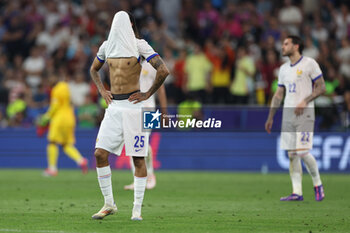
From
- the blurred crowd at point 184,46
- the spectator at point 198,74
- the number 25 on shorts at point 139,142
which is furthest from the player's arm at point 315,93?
the spectator at point 198,74

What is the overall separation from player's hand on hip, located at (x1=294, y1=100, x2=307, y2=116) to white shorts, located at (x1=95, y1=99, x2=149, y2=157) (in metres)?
3.75

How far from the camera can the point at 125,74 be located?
31.8 ft

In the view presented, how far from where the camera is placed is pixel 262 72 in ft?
68.8

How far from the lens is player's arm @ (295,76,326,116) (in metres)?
12.3

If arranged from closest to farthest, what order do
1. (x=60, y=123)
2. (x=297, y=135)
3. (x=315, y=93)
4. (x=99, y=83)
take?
(x=99, y=83) → (x=315, y=93) → (x=297, y=135) → (x=60, y=123)

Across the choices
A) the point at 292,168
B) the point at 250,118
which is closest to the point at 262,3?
the point at 250,118

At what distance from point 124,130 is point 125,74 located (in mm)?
744

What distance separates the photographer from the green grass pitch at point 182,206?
362 inches

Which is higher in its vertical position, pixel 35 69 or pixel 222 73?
pixel 222 73

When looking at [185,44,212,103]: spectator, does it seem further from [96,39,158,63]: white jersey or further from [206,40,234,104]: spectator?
[96,39,158,63]: white jersey

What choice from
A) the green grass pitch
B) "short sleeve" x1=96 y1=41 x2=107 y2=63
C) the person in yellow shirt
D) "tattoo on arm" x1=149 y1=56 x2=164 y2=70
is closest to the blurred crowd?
the person in yellow shirt

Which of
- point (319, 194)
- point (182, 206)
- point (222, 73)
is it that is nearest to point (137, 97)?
point (182, 206)

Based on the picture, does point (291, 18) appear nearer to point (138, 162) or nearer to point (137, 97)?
point (137, 97)

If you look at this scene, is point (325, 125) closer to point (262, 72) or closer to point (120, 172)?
point (262, 72)
